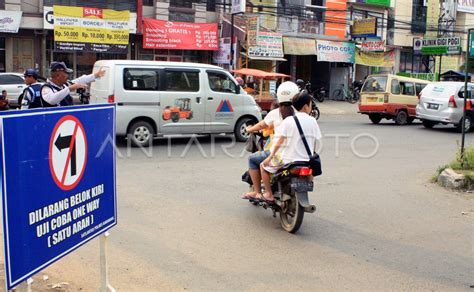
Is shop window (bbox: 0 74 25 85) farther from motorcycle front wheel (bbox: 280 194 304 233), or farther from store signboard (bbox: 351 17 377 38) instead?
store signboard (bbox: 351 17 377 38)

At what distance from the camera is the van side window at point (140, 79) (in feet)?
37.3

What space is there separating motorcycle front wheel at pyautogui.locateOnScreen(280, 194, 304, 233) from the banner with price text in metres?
19.0

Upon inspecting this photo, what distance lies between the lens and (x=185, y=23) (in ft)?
Answer: 84.3

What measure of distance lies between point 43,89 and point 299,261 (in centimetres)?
340

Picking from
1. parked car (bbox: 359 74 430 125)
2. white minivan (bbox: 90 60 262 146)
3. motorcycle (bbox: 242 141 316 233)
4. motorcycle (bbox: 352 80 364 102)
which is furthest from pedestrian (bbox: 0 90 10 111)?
motorcycle (bbox: 352 80 364 102)

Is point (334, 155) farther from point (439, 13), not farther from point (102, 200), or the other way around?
point (439, 13)

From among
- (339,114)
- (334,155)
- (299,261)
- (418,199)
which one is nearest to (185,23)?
(339,114)

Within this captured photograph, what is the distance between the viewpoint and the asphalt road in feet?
14.5

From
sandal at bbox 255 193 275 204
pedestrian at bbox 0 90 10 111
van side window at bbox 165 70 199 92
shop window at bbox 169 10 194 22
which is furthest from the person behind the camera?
shop window at bbox 169 10 194 22

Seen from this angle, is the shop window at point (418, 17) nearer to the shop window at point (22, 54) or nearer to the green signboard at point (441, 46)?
the green signboard at point (441, 46)

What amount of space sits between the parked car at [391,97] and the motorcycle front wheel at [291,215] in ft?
45.6

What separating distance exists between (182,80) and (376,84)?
9.68 metres

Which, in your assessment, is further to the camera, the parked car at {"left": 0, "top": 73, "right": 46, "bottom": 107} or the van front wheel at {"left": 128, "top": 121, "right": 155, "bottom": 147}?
the parked car at {"left": 0, "top": 73, "right": 46, "bottom": 107}

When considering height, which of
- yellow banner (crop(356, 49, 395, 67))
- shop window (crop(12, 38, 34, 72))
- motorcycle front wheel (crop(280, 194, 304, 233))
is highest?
yellow banner (crop(356, 49, 395, 67))
